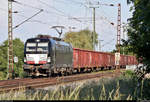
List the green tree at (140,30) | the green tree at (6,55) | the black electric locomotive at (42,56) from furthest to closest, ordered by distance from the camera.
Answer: the green tree at (6,55) < the black electric locomotive at (42,56) < the green tree at (140,30)

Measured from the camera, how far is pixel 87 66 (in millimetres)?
36750

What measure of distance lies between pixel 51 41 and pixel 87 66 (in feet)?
44.0

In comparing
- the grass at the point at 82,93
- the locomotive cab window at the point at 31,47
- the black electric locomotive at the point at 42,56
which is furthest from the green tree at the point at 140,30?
the locomotive cab window at the point at 31,47

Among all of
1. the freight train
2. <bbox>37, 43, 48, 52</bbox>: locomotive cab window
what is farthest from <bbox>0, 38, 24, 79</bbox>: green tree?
<bbox>37, 43, 48, 52</bbox>: locomotive cab window

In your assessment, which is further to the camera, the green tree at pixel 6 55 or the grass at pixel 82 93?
the green tree at pixel 6 55

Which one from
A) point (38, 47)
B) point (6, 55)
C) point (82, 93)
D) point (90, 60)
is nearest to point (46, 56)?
point (38, 47)

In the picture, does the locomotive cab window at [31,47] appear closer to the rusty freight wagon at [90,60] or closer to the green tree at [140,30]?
the rusty freight wagon at [90,60]

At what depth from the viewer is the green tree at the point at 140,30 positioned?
9031 mm

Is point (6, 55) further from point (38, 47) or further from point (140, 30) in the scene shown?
point (140, 30)

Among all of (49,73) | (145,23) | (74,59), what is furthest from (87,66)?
(145,23)

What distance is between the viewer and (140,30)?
9.58 m

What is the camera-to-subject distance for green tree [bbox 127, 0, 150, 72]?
9.03m

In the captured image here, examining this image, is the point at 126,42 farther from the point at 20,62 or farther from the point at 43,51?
the point at 20,62

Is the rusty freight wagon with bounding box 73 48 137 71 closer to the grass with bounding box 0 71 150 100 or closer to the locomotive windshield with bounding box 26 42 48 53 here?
the locomotive windshield with bounding box 26 42 48 53
